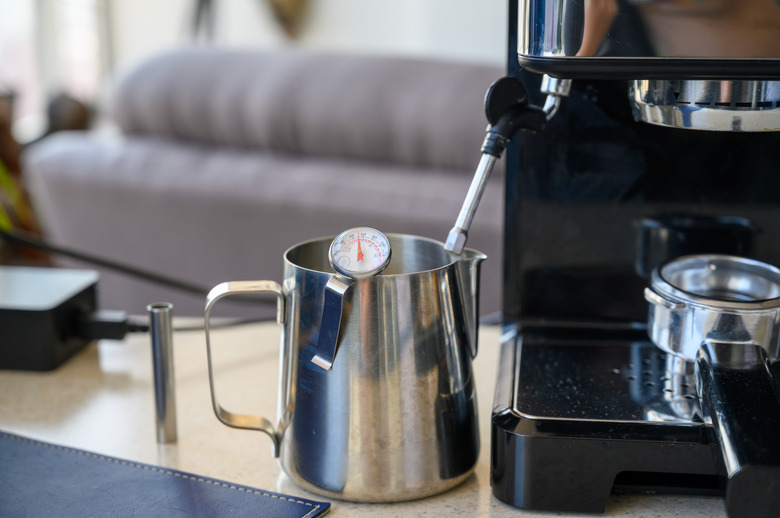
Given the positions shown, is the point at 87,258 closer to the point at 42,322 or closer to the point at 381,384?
the point at 42,322

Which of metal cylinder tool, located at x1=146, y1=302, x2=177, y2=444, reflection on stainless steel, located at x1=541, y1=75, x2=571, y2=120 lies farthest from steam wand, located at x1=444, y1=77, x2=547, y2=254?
metal cylinder tool, located at x1=146, y1=302, x2=177, y2=444

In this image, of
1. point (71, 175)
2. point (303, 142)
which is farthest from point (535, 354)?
point (71, 175)

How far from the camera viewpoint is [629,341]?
65 cm

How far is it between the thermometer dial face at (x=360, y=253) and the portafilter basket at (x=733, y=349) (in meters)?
0.20

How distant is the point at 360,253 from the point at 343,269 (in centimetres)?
2

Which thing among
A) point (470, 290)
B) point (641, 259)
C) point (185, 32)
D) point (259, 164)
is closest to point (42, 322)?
point (470, 290)

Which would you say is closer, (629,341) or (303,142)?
(629,341)

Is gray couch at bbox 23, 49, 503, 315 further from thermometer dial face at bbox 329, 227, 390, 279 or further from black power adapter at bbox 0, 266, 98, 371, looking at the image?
thermometer dial face at bbox 329, 227, 390, 279

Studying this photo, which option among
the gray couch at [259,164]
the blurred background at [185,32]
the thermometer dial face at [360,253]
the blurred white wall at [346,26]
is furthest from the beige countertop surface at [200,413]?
the blurred background at [185,32]

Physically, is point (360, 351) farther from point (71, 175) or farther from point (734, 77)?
point (71, 175)

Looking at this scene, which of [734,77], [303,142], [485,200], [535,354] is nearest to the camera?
[734,77]

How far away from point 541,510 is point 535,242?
0.74ft

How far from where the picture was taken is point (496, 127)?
21.3 inches

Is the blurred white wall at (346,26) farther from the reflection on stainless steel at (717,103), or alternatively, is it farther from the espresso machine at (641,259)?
the reflection on stainless steel at (717,103)
